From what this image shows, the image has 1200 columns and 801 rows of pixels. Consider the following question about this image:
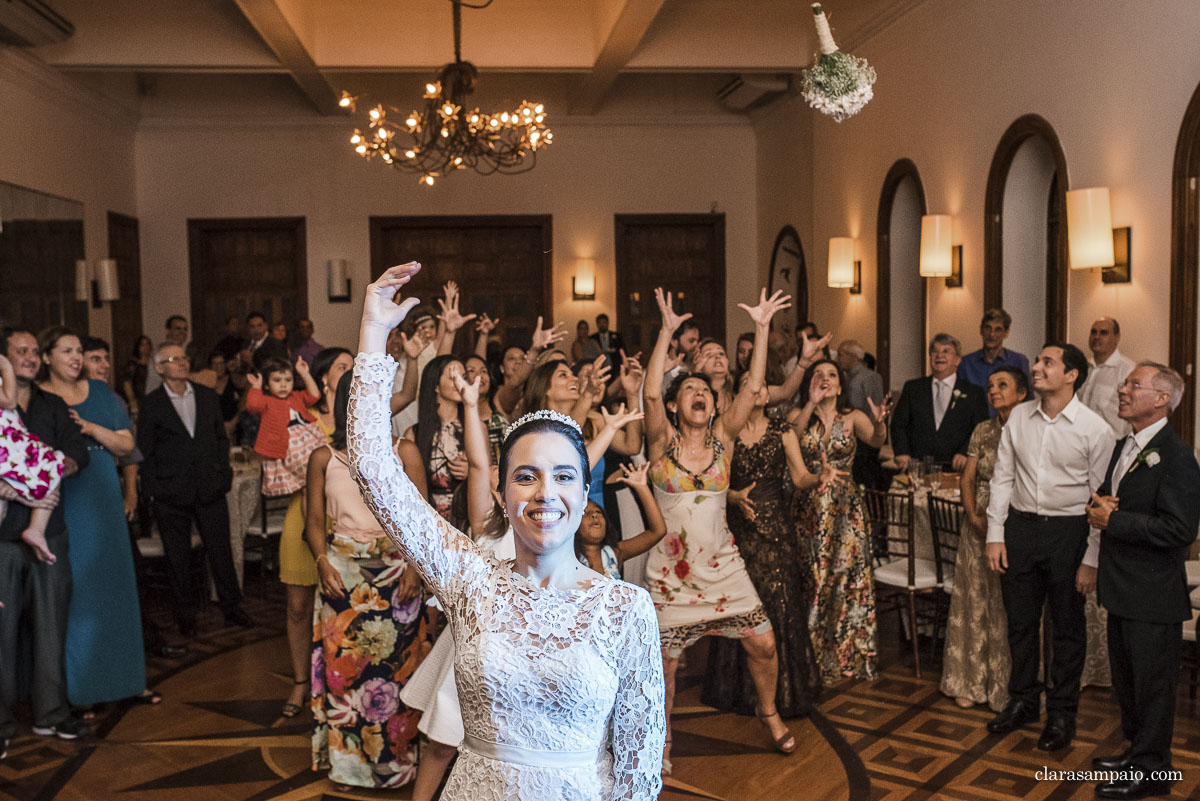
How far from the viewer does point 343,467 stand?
419cm

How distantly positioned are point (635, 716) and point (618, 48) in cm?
882

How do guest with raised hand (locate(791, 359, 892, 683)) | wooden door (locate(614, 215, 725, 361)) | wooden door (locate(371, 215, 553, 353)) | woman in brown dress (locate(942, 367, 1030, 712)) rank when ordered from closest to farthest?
woman in brown dress (locate(942, 367, 1030, 712))
guest with raised hand (locate(791, 359, 892, 683))
wooden door (locate(371, 215, 553, 353))
wooden door (locate(614, 215, 725, 361))

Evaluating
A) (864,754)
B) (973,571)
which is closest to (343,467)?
(864,754)

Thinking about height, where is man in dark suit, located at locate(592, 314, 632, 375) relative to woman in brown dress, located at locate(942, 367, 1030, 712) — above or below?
above

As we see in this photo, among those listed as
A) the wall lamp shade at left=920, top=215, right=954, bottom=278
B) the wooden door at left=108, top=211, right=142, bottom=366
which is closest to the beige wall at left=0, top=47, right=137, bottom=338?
the wooden door at left=108, top=211, right=142, bottom=366

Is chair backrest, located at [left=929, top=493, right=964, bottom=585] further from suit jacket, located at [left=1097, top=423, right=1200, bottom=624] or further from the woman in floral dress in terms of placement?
the woman in floral dress

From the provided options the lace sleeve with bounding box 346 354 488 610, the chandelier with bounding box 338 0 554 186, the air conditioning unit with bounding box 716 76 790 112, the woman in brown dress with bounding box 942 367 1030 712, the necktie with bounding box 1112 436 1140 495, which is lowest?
the woman in brown dress with bounding box 942 367 1030 712

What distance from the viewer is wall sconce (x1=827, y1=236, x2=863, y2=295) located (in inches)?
414

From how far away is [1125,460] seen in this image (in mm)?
4164

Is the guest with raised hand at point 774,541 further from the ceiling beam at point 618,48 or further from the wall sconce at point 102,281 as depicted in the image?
the wall sconce at point 102,281

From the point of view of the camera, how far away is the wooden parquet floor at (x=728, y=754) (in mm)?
4203

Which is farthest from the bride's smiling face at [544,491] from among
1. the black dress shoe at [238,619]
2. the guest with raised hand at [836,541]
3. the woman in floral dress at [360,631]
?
the black dress shoe at [238,619]

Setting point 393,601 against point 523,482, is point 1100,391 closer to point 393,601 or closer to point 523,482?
point 393,601

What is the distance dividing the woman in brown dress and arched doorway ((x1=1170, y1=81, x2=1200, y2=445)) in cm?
126
